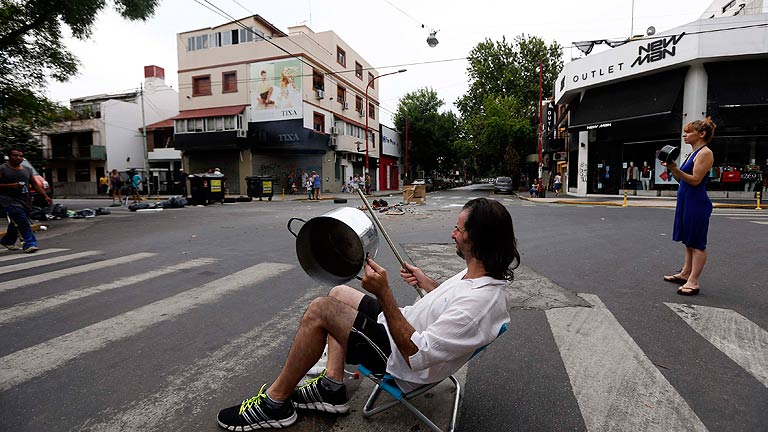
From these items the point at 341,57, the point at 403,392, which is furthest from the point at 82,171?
the point at 403,392

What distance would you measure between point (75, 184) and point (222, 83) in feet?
62.1

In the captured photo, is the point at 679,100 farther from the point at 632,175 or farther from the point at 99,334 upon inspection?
the point at 99,334

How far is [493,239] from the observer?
1838 millimetres

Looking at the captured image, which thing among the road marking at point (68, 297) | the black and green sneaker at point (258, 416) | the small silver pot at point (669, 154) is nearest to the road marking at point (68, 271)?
the road marking at point (68, 297)

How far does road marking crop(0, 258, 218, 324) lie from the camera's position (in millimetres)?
3752

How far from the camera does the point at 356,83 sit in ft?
123

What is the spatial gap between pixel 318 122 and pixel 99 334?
2929cm

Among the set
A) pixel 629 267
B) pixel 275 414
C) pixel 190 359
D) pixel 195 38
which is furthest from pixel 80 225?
pixel 195 38

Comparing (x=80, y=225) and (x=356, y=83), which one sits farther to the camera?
(x=356, y=83)

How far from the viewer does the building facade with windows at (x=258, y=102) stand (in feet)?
95.5

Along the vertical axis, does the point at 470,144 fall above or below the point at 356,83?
below

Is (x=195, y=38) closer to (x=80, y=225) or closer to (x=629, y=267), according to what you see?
(x=80, y=225)

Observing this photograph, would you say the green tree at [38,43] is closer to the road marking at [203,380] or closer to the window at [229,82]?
the road marking at [203,380]

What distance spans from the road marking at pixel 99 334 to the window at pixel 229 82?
29.1 meters
